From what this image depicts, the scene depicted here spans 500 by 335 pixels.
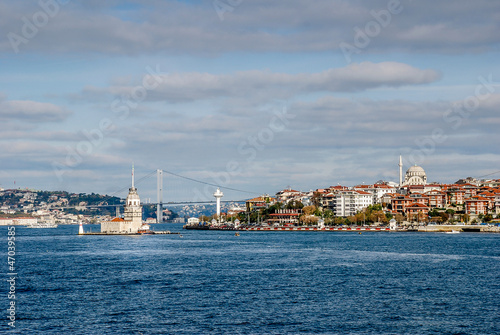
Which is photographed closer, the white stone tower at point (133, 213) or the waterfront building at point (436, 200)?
the white stone tower at point (133, 213)

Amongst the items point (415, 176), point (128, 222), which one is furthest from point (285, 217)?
point (128, 222)

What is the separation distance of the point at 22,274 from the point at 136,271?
6.25 meters

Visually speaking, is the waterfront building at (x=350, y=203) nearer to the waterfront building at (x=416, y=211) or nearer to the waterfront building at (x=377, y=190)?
the waterfront building at (x=377, y=190)

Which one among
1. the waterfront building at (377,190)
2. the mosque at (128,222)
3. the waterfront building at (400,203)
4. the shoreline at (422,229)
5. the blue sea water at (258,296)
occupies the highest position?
→ the waterfront building at (377,190)

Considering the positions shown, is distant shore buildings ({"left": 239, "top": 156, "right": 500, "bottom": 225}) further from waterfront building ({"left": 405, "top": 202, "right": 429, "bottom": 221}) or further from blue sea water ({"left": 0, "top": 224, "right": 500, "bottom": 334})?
blue sea water ({"left": 0, "top": 224, "right": 500, "bottom": 334})

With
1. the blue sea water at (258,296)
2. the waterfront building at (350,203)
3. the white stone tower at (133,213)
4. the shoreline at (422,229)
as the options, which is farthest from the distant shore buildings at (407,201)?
the blue sea water at (258,296)

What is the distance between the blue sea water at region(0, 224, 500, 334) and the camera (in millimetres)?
21703

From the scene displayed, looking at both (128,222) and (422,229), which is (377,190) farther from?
(128,222)

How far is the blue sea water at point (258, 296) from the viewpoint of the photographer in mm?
21703

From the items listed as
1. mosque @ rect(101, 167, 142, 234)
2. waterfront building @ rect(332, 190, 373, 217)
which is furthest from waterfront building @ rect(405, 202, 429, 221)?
mosque @ rect(101, 167, 142, 234)

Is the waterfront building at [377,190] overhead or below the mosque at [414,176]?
below

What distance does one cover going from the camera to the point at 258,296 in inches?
1088

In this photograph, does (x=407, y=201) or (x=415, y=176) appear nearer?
(x=407, y=201)

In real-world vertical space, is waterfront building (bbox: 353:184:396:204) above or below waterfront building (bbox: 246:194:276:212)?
above
